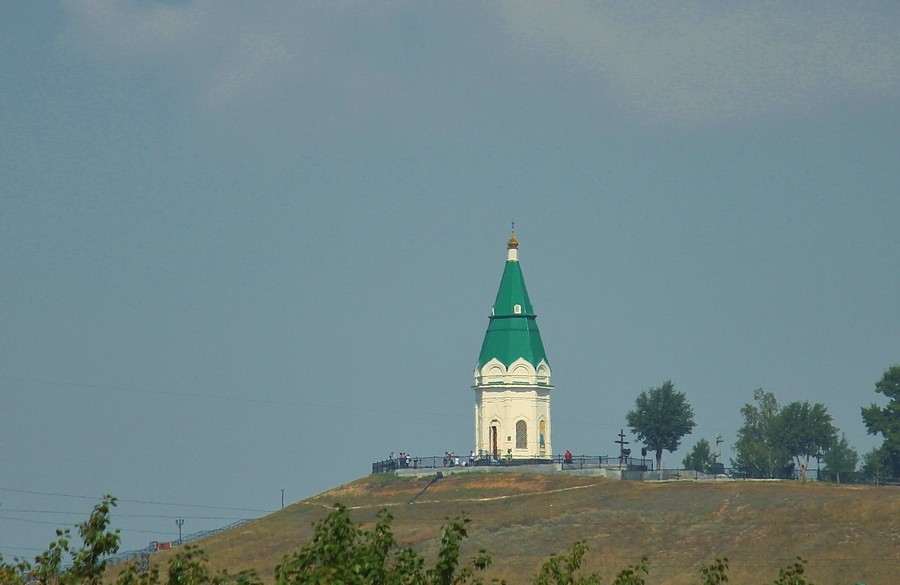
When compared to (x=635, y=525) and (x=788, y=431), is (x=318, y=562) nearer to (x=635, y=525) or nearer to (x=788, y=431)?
(x=635, y=525)

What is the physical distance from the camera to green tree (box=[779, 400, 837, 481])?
100125 mm

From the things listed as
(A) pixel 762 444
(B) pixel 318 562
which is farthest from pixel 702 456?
(B) pixel 318 562

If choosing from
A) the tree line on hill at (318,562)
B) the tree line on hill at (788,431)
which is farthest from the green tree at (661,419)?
the tree line on hill at (318,562)

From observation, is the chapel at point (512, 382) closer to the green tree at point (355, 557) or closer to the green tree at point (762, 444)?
the green tree at point (762, 444)

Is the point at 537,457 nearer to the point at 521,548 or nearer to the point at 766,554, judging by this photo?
the point at 521,548

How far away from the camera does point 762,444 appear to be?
111438mm

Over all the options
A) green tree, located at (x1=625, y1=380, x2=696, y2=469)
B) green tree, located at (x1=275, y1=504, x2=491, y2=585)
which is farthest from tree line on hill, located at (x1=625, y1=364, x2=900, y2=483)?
green tree, located at (x1=275, y1=504, x2=491, y2=585)

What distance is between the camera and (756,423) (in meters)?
119

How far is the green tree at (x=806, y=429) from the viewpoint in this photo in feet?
328

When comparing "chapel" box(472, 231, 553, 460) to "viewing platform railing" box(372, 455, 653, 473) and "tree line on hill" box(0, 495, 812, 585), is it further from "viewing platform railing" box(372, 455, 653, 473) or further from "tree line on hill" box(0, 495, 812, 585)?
"tree line on hill" box(0, 495, 812, 585)

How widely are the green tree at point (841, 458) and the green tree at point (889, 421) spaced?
44.4ft

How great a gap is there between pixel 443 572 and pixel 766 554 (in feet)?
136

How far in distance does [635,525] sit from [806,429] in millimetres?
26375

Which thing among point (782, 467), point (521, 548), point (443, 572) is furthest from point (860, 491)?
point (443, 572)
